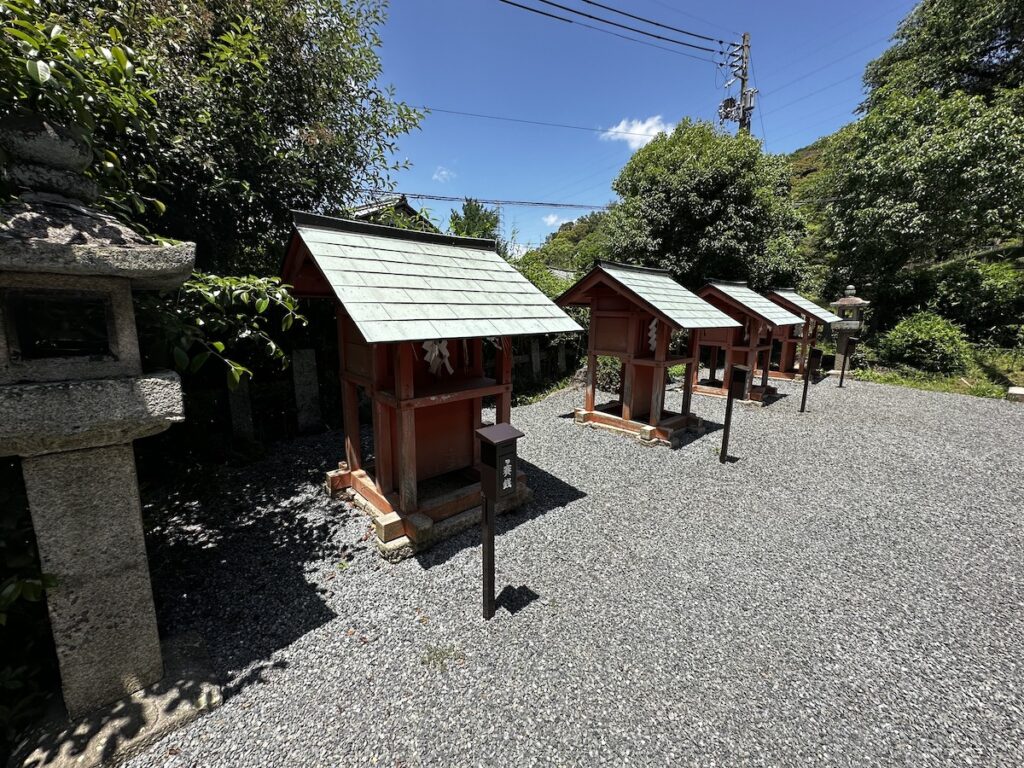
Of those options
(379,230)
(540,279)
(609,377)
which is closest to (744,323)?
(609,377)

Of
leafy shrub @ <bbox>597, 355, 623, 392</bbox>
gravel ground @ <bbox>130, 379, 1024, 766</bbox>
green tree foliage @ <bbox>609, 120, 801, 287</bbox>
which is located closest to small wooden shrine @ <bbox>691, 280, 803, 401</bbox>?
leafy shrub @ <bbox>597, 355, 623, 392</bbox>

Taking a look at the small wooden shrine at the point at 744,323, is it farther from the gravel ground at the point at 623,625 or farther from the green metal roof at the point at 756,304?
the gravel ground at the point at 623,625

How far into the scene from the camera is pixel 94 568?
200 cm

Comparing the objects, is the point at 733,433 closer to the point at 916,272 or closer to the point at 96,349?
the point at 96,349

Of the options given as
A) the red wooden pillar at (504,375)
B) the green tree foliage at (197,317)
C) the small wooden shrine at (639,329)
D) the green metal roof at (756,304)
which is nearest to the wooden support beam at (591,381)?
the small wooden shrine at (639,329)

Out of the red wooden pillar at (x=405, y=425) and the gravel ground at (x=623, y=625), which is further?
the red wooden pillar at (x=405, y=425)

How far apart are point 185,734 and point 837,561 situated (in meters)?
5.16

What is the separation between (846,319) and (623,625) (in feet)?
45.0

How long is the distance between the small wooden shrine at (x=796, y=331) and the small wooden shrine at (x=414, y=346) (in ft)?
28.5

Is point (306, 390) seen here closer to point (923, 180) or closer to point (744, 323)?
point (744, 323)

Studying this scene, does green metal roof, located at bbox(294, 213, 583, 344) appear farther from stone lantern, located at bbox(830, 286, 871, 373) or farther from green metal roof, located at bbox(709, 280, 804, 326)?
stone lantern, located at bbox(830, 286, 871, 373)

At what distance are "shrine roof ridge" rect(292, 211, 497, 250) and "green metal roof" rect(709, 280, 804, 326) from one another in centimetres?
620

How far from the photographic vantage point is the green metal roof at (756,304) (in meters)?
8.32

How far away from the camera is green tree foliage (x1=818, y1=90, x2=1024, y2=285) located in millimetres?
11273
